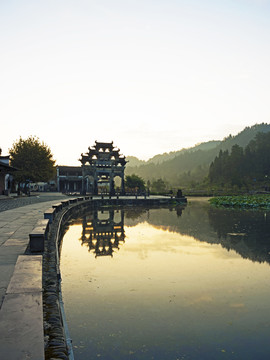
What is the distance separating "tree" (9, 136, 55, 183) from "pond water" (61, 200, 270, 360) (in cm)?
3269

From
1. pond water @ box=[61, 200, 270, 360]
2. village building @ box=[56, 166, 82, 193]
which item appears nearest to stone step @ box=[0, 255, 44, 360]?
pond water @ box=[61, 200, 270, 360]

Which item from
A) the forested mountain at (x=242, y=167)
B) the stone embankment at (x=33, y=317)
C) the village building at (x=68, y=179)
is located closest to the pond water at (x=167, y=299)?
the stone embankment at (x=33, y=317)

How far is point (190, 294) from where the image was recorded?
282 inches

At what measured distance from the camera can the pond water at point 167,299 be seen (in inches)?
192

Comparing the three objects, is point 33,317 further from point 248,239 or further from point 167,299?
point 248,239

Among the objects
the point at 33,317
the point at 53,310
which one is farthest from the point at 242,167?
the point at 33,317

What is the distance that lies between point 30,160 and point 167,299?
41.0 metres

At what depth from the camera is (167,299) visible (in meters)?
6.80

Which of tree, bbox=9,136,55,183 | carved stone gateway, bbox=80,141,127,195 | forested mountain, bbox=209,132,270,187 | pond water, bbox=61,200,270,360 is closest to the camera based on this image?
pond water, bbox=61,200,270,360

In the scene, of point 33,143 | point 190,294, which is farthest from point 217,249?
point 33,143

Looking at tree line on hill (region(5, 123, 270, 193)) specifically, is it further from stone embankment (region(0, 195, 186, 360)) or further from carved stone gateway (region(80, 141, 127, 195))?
stone embankment (region(0, 195, 186, 360))

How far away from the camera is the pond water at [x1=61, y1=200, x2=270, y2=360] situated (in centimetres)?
487

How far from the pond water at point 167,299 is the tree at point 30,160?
32686mm

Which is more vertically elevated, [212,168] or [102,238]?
[212,168]
